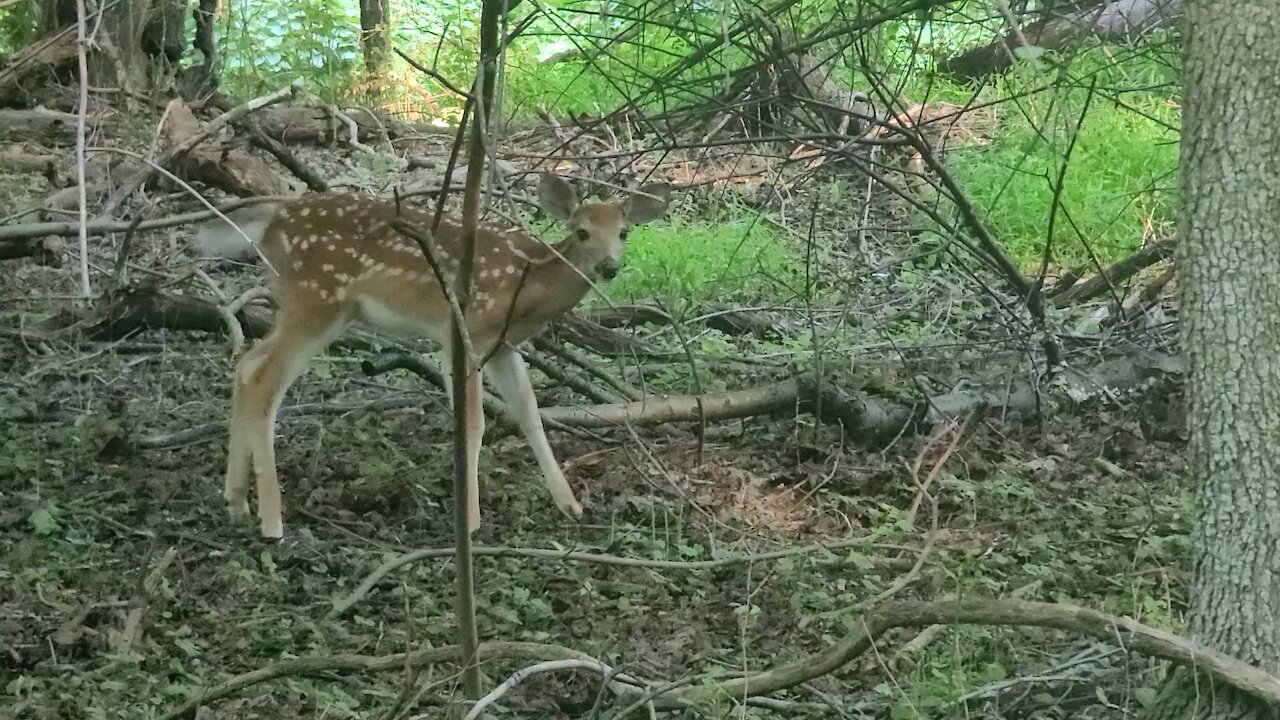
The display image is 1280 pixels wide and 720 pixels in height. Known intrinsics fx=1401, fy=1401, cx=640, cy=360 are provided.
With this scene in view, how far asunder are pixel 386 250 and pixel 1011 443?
2710 mm

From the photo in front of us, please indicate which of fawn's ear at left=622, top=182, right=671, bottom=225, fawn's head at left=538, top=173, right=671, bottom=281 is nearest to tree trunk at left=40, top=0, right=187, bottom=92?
fawn's head at left=538, top=173, right=671, bottom=281

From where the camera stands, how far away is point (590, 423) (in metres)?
5.62

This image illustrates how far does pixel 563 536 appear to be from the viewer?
Answer: 510cm

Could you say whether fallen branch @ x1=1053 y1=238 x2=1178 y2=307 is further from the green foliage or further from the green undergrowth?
the green foliage

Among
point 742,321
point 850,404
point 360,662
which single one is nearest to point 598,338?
point 742,321

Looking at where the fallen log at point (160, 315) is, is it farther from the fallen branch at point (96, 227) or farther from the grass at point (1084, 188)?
the grass at point (1084, 188)

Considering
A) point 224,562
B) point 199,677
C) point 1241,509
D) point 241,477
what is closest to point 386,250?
point 241,477

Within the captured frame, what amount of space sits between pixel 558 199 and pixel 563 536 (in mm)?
1466

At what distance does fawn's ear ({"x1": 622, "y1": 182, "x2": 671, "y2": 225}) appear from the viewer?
566 cm

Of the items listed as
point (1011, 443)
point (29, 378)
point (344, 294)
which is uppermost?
point (344, 294)

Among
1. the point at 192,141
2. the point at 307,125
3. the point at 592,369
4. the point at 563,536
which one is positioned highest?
the point at 192,141

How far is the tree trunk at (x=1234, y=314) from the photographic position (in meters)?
2.90

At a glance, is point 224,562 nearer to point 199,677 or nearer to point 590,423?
point 199,677

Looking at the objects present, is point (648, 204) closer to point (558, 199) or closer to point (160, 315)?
point (558, 199)
